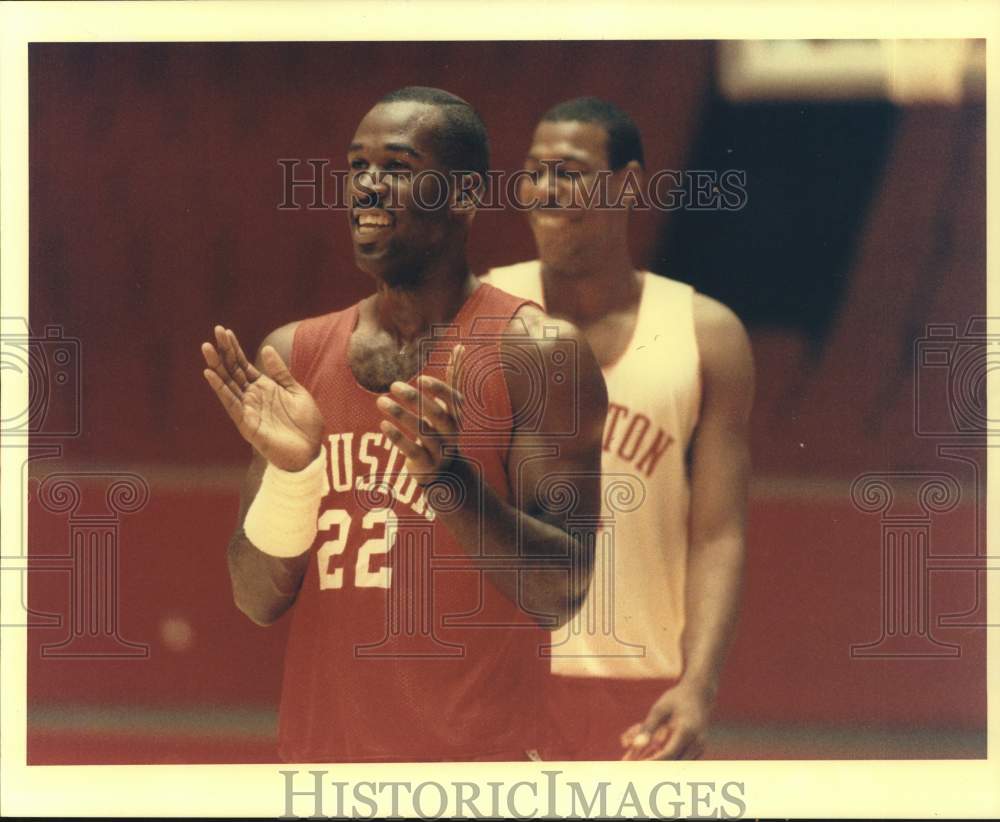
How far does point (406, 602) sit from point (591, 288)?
128 cm

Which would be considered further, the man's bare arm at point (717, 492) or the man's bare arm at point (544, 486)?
the man's bare arm at point (717, 492)

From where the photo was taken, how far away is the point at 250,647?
4.96 m

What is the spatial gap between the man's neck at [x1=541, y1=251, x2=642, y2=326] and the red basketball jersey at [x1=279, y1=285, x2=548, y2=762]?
15 cm

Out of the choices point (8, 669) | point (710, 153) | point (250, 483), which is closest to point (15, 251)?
point (250, 483)

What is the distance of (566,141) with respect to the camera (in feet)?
16.1

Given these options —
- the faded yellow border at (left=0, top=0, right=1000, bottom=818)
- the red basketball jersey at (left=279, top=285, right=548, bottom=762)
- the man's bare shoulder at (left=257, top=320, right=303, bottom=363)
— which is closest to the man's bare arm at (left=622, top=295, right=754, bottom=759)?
the faded yellow border at (left=0, top=0, right=1000, bottom=818)

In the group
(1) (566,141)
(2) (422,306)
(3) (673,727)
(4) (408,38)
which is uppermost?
(4) (408,38)

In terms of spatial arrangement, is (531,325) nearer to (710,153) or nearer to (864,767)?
(710,153)

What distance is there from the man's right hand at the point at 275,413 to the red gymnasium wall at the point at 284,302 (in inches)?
4.1

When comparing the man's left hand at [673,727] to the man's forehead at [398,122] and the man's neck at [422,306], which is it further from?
the man's forehead at [398,122]

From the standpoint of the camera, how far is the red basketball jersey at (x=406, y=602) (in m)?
4.84

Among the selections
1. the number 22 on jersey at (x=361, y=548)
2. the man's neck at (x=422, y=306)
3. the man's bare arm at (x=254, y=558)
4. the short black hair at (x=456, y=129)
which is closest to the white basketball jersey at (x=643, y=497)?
the man's neck at (x=422, y=306)

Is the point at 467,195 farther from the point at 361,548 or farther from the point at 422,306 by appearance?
the point at 361,548

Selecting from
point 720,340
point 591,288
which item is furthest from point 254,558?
point 720,340
